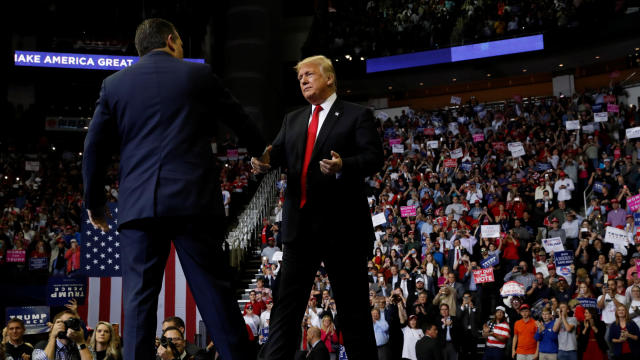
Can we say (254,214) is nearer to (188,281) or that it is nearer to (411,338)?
(411,338)

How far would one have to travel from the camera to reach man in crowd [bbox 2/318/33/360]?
260 inches

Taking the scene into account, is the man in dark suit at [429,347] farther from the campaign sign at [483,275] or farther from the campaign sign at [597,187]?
the campaign sign at [597,187]

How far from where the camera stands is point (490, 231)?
1305 centimetres

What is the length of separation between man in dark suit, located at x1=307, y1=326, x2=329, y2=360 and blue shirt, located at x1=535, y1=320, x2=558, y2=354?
3482 mm

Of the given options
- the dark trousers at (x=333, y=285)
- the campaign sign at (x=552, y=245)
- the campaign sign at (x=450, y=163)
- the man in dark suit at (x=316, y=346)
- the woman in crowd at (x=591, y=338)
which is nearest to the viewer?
the dark trousers at (x=333, y=285)

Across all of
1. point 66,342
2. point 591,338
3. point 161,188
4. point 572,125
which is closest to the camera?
point 161,188

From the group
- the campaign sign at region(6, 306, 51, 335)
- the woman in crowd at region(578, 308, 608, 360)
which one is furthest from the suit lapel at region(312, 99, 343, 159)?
the woman in crowd at region(578, 308, 608, 360)

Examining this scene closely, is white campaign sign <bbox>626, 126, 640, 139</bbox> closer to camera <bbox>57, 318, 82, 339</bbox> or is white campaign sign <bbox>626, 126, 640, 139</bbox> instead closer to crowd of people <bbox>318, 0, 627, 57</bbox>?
crowd of people <bbox>318, 0, 627, 57</bbox>

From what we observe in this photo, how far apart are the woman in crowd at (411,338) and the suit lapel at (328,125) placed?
845 cm

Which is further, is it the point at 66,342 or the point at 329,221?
the point at 66,342

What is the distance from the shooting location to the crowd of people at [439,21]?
21.8 m

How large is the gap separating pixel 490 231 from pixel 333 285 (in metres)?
10.3

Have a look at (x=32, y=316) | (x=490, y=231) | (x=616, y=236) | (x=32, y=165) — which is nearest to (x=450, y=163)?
(x=490, y=231)

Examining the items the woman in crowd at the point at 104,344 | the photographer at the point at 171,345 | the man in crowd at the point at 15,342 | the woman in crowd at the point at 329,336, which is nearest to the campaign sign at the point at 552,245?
the woman in crowd at the point at 329,336
